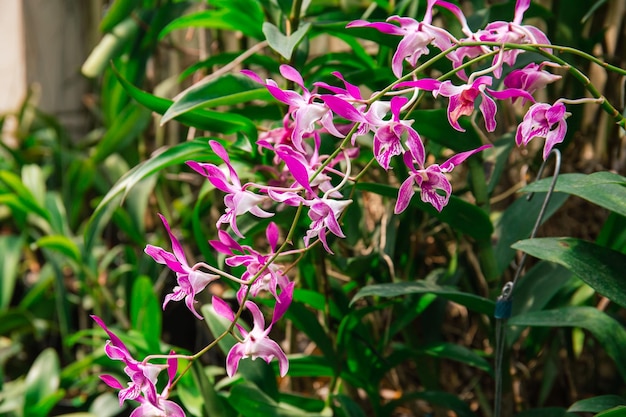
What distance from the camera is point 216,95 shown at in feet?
2.64

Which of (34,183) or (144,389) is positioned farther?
(34,183)

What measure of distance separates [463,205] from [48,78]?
1.55 metres

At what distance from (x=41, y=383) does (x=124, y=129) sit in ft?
1.48

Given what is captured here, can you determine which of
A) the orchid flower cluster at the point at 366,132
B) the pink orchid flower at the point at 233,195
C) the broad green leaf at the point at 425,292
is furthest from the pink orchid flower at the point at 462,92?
the broad green leaf at the point at 425,292

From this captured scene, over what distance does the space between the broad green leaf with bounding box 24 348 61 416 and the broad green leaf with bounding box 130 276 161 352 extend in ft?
0.52


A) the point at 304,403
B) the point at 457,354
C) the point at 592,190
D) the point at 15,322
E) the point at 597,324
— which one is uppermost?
the point at 592,190

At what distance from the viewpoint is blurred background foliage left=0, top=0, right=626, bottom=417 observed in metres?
0.82

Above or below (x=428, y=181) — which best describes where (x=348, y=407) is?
below

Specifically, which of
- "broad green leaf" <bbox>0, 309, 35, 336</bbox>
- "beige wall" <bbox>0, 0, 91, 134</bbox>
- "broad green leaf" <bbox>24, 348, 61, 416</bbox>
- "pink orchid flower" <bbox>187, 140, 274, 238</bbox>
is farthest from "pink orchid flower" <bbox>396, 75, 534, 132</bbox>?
"beige wall" <bbox>0, 0, 91, 134</bbox>

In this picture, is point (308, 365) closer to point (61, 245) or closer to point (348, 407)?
point (348, 407)

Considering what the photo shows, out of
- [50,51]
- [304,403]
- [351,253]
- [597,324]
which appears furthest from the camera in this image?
[50,51]

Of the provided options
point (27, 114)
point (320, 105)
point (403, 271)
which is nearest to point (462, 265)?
point (403, 271)

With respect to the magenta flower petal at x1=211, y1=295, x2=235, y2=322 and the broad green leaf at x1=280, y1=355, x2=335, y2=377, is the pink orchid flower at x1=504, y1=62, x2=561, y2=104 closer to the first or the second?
the magenta flower petal at x1=211, y1=295, x2=235, y2=322

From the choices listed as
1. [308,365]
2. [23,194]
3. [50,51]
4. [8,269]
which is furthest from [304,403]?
[50,51]
